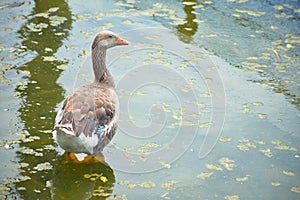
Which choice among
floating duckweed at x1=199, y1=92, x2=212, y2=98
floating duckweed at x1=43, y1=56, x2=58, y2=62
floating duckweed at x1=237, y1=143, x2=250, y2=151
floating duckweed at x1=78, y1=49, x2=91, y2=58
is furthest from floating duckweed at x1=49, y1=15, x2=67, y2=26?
floating duckweed at x1=237, y1=143, x2=250, y2=151

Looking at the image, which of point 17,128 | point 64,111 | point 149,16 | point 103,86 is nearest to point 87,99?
point 64,111

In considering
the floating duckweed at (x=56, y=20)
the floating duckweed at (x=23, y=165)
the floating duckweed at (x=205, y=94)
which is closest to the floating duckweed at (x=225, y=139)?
the floating duckweed at (x=205, y=94)

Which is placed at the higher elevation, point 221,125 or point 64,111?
point 64,111

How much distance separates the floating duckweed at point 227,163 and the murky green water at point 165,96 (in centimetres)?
1

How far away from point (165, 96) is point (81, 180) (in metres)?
2.10

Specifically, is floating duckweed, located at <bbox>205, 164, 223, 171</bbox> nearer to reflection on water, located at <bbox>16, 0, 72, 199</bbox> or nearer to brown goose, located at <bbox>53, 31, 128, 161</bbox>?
brown goose, located at <bbox>53, 31, 128, 161</bbox>

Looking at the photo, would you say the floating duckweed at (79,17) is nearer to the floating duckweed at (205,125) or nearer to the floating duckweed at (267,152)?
the floating duckweed at (205,125)

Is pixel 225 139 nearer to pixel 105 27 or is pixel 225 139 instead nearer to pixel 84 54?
pixel 84 54

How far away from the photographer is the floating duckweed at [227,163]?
5828 millimetres

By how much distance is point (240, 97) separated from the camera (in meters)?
7.18

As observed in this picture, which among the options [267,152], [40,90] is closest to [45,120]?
[40,90]

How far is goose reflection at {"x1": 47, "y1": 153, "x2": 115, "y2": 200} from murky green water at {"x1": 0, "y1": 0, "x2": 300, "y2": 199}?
11mm

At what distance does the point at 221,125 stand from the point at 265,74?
153 cm

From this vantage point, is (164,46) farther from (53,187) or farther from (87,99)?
(53,187)
